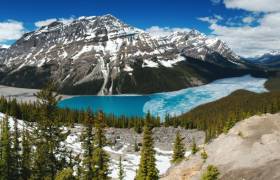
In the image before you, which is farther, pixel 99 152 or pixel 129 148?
pixel 129 148

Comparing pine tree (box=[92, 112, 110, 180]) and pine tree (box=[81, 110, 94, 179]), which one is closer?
pine tree (box=[92, 112, 110, 180])

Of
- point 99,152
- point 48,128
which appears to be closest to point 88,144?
point 99,152

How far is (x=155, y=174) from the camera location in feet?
196

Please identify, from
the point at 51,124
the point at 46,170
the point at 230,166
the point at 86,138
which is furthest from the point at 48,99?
the point at 230,166

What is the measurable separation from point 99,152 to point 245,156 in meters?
18.7

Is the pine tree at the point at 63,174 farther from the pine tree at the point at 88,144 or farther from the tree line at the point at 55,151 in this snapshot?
the pine tree at the point at 88,144

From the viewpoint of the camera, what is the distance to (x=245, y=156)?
48.8 meters

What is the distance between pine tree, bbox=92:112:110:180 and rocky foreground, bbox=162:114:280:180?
941 cm

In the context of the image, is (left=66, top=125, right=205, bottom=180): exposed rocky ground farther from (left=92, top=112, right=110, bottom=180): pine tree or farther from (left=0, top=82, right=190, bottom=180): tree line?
(left=92, top=112, right=110, bottom=180): pine tree

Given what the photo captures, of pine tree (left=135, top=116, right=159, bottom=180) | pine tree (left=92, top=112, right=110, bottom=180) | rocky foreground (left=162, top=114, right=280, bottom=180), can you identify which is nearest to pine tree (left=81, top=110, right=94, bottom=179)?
pine tree (left=92, top=112, right=110, bottom=180)

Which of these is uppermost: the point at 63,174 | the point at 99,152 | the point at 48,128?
the point at 48,128

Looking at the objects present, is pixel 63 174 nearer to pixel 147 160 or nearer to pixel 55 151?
pixel 55 151

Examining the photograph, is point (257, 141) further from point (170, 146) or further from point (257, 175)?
point (170, 146)

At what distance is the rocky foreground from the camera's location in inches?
1752
